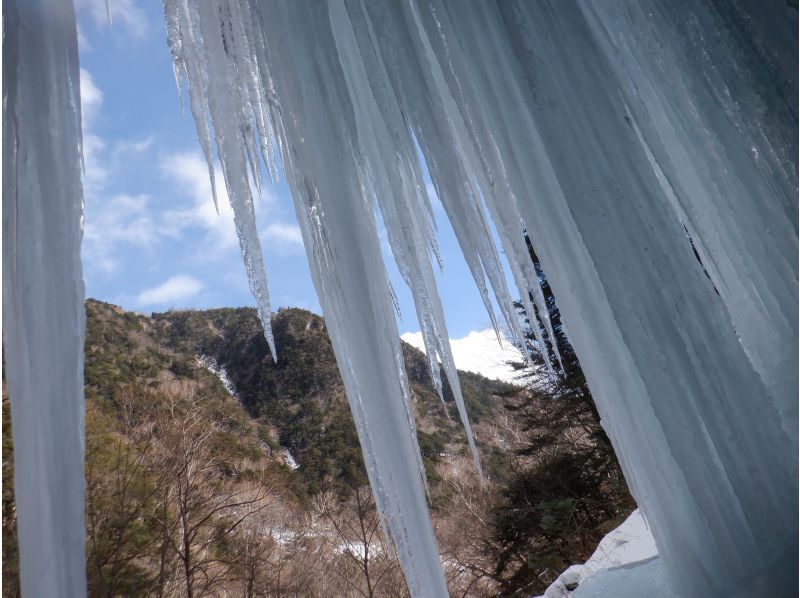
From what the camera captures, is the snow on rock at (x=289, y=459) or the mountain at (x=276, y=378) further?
the snow on rock at (x=289, y=459)

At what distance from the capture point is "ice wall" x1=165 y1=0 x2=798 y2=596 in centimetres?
Result: 84

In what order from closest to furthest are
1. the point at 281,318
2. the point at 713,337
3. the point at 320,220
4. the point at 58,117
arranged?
the point at 713,337 → the point at 58,117 → the point at 320,220 → the point at 281,318

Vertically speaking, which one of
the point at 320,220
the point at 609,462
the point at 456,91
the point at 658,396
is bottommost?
the point at 609,462

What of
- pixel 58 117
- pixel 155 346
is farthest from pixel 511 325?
pixel 155 346

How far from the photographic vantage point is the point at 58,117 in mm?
1075

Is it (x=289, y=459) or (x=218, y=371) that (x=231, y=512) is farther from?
(x=218, y=371)

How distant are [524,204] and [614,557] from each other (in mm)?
2132

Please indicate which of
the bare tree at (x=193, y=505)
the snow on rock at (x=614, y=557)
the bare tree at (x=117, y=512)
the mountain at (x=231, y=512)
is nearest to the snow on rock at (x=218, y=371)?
the mountain at (x=231, y=512)

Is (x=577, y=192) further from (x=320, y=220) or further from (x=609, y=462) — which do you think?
(x=609, y=462)

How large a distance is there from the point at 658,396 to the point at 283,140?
101 centimetres

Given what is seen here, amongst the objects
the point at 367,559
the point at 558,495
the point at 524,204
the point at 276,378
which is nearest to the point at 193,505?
the point at 367,559

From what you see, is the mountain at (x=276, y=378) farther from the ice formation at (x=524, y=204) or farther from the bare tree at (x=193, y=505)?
the ice formation at (x=524, y=204)

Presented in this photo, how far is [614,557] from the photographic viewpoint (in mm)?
2434

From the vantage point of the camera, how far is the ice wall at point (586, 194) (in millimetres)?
836
